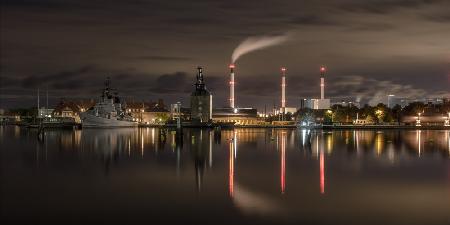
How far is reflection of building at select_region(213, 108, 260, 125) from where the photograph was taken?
15612 cm

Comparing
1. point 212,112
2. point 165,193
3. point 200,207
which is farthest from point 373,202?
point 212,112

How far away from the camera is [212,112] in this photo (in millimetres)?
156875

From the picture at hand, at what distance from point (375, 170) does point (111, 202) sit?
16710 mm

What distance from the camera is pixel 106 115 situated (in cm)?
12400

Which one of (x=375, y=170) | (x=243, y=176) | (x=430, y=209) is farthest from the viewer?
(x=375, y=170)

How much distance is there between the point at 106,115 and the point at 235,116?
46.2 metres

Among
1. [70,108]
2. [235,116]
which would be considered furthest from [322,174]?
[70,108]

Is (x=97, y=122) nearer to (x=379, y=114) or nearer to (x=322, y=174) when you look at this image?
(x=379, y=114)

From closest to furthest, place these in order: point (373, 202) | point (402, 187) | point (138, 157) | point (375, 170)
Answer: point (373, 202) < point (402, 187) < point (375, 170) < point (138, 157)

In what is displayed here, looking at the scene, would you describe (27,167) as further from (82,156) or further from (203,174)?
(203,174)

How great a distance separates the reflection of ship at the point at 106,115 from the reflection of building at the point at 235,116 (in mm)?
32956

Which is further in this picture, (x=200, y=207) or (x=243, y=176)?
(x=243, y=176)

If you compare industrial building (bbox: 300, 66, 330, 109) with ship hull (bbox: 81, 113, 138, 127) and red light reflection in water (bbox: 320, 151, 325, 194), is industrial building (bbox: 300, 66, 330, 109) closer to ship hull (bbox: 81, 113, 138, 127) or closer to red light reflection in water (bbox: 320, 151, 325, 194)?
ship hull (bbox: 81, 113, 138, 127)

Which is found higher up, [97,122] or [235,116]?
[235,116]
